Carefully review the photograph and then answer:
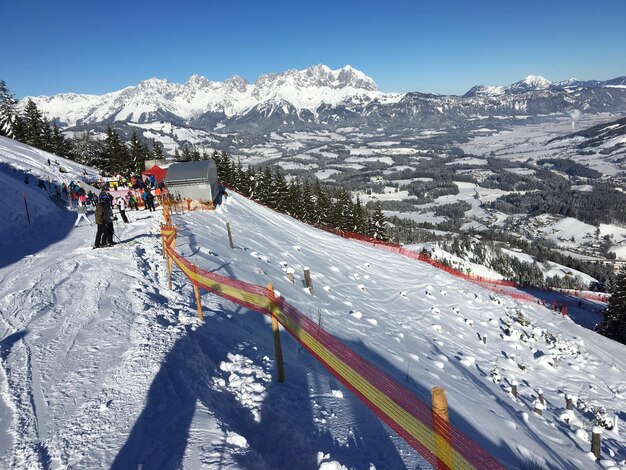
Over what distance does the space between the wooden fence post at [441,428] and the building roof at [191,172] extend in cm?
2744

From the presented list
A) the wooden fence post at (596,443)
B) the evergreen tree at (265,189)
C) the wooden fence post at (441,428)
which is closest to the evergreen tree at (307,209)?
the evergreen tree at (265,189)

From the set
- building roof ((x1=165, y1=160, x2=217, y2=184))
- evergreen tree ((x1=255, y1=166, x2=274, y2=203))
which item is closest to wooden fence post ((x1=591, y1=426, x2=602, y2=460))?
building roof ((x1=165, y1=160, x2=217, y2=184))

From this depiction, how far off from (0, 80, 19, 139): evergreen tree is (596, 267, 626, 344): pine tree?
79095mm

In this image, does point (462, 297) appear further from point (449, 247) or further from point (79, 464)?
point (449, 247)

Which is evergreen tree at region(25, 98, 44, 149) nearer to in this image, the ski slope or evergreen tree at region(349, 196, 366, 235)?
the ski slope

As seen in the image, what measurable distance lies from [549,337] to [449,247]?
85.9 metres

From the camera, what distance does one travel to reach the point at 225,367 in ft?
21.8

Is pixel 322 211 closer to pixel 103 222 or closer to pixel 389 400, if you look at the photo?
pixel 103 222

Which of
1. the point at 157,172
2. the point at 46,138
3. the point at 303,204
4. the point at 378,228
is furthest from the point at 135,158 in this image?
the point at 378,228

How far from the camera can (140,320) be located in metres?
8.19

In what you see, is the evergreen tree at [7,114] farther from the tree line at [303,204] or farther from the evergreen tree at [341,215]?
the evergreen tree at [341,215]

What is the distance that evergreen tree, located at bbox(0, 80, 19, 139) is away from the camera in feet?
186

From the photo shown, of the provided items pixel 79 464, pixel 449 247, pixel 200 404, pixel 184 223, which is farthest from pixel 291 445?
pixel 449 247

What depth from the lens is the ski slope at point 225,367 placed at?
186 inches
